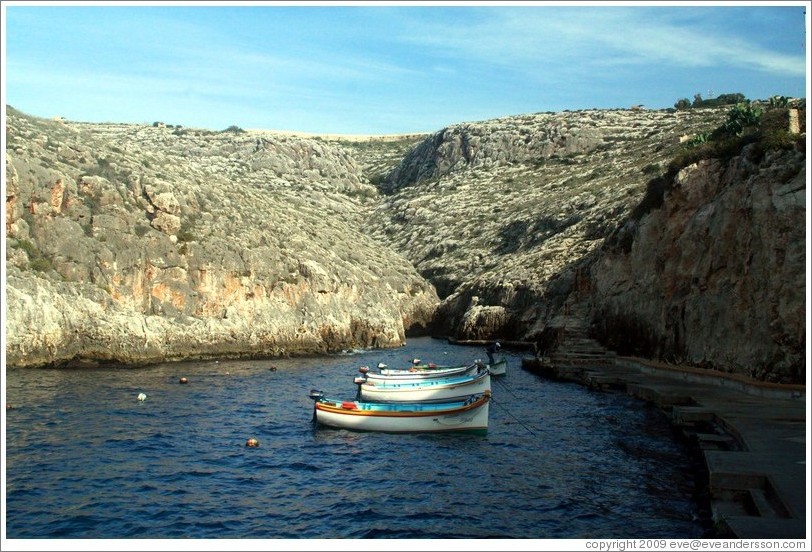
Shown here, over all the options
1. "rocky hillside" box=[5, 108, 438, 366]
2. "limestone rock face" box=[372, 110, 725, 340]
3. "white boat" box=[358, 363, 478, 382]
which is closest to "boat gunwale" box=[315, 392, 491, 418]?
"white boat" box=[358, 363, 478, 382]

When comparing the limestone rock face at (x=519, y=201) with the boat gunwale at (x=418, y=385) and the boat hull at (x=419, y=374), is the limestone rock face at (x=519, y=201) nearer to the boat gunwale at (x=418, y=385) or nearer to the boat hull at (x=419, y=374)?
the boat hull at (x=419, y=374)

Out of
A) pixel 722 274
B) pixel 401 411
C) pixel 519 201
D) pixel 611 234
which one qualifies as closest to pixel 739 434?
pixel 401 411

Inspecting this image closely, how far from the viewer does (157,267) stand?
63156mm

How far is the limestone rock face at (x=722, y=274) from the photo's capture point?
116 ft

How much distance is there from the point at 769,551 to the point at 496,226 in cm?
10188

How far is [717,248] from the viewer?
44.3 m

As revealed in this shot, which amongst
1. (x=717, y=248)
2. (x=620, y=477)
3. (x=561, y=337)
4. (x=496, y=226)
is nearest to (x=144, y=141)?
(x=496, y=226)

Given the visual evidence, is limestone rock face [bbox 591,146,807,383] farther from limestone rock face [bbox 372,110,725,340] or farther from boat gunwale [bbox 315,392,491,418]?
limestone rock face [bbox 372,110,725,340]

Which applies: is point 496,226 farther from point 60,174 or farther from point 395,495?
point 395,495

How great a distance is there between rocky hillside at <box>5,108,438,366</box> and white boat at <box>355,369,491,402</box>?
23.4 m

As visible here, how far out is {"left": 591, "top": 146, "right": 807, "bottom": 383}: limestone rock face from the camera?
35.5m

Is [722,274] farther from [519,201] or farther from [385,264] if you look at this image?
[519,201]

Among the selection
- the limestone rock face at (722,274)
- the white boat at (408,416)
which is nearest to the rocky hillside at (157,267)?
the white boat at (408,416)

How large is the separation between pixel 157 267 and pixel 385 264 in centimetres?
3870
